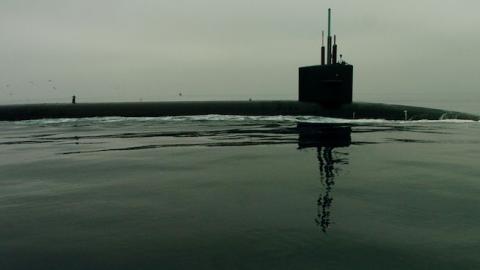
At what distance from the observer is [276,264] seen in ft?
17.9

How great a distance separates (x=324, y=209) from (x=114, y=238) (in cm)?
375

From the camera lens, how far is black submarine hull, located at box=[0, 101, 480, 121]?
30663 mm

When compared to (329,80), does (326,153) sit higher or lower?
lower

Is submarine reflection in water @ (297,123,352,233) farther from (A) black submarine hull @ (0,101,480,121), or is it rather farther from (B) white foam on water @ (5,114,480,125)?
(A) black submarine hull @ (0,101,480,121)

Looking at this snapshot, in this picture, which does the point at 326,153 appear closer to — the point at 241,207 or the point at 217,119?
the point at 241,207

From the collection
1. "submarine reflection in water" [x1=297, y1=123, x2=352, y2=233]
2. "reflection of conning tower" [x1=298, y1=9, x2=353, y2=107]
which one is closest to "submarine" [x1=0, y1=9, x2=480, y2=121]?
"reflection of conning tower" [x1=298, y1=9, x2=353, y2=107]

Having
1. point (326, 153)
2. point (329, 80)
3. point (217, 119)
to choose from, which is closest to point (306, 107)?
point (329, 80)

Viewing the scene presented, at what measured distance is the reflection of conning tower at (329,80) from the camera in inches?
1116

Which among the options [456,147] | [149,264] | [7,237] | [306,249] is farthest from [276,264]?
[456,147]

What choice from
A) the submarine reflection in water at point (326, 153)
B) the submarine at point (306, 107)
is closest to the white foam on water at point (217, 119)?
the submarine at point (306, 107)

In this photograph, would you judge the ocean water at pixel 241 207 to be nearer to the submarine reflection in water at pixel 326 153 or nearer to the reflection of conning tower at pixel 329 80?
the submarine reflection in water at pixel 326 153

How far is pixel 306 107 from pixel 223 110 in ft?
22.2

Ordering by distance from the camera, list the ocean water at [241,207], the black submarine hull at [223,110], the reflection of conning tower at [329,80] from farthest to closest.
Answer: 1. the black submarine hull at [223,110]
2. the reflection of conning tower at [329,80]
3. the ocean water at [241,207]

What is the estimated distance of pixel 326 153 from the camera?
580 inches
